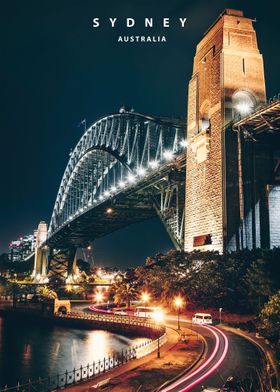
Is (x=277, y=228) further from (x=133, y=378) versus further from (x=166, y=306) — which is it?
(x=133, y=378)

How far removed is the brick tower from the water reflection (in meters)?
13.4

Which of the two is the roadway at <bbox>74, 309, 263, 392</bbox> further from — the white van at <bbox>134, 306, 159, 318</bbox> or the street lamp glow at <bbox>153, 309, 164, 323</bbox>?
the white van at <bbox>134, 306, 159, 318</bbox>

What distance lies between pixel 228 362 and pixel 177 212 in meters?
32.8

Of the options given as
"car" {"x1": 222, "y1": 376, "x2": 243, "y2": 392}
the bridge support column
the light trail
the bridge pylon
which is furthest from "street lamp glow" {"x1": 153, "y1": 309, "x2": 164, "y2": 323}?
the bridge pylon

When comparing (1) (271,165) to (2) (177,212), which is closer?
(1) (271,165)

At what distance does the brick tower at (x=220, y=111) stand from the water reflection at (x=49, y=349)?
13361 mm

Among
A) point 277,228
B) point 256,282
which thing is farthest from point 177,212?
point 256,282

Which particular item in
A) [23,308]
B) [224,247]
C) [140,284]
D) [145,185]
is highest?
[145,185]

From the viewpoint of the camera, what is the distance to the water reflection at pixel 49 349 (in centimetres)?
3441

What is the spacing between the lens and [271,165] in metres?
40.1

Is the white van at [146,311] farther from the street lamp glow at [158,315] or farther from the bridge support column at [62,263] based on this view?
the bridge support column at [62,263]

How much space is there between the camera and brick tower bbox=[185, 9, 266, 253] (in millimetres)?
39312

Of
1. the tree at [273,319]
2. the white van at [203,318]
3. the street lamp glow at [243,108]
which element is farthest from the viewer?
the street lamp glow at [243,108]

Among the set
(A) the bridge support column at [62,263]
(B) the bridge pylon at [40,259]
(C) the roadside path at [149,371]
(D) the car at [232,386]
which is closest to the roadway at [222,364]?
(D) the car at [232,386]
